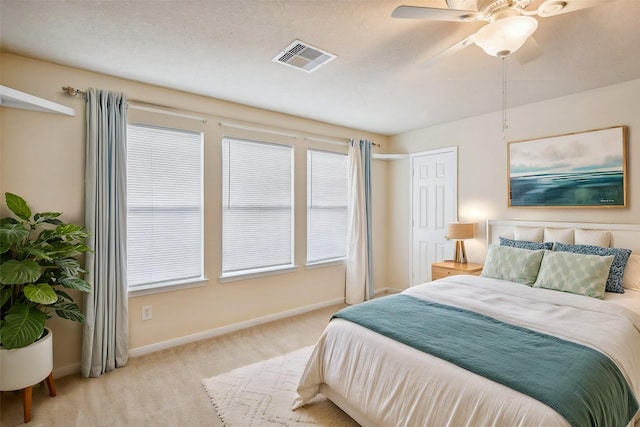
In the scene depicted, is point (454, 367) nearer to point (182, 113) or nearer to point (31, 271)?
point (31, 271)

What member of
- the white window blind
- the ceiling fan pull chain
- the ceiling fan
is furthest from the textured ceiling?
the white window blind

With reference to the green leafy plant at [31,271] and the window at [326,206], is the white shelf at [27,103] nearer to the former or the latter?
the green leafy plant at [31,271]

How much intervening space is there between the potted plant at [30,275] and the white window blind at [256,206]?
1389 millimetres

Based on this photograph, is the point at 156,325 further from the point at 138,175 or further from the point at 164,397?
the point at 138,175

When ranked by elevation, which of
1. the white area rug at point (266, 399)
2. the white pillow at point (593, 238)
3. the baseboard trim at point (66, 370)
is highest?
the white pillow at point (593, 238)

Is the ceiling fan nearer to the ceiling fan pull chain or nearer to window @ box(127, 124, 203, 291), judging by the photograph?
the ceiling fan pull chain

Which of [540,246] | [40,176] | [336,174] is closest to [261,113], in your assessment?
[336,174]

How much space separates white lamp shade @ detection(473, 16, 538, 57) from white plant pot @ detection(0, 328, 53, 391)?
3.31m

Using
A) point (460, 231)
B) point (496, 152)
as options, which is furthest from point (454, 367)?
point (496, 152)

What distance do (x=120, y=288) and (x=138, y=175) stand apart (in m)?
1.04

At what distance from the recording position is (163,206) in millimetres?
3133

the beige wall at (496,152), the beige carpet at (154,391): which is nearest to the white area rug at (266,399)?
the beige carpet at (154,391)

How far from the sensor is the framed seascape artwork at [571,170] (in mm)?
3014

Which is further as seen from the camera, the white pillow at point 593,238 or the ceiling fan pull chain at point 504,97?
the white pillow at point 593,238
